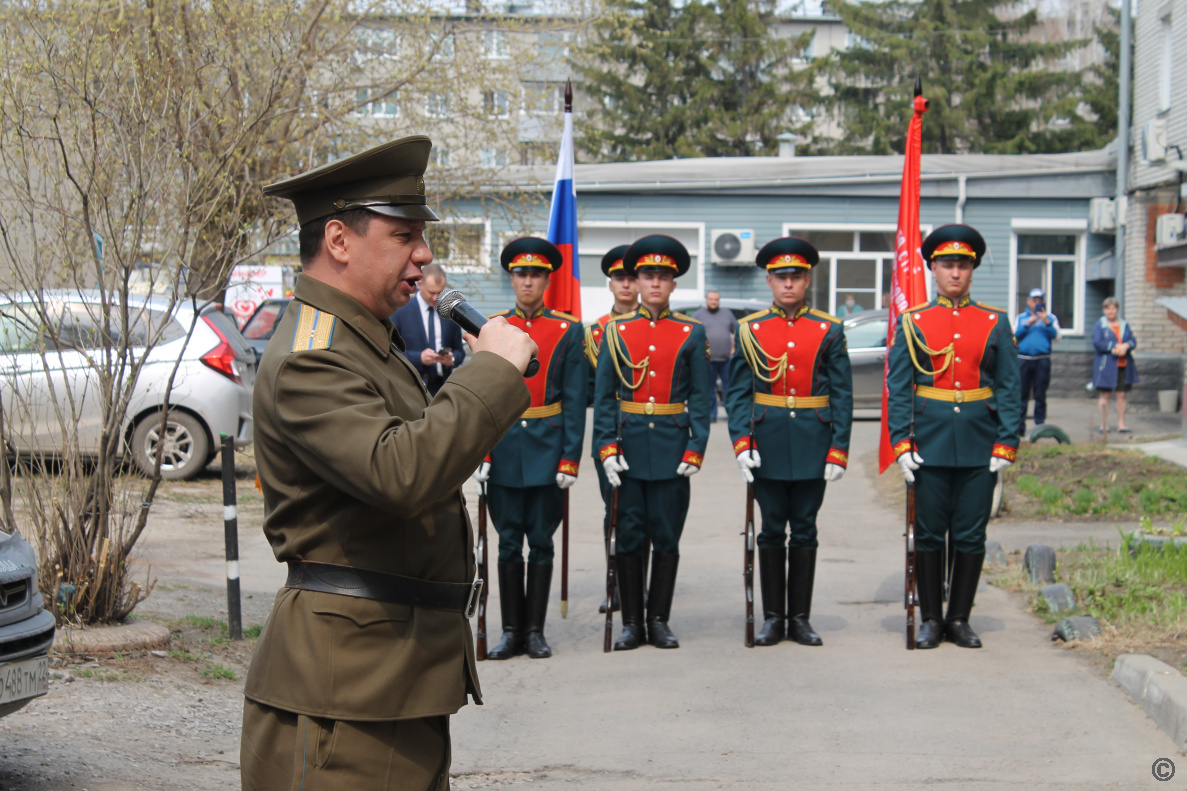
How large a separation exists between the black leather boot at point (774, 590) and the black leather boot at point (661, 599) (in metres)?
0.49

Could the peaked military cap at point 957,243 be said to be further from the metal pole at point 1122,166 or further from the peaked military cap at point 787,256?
the metal pole at point 1122,166

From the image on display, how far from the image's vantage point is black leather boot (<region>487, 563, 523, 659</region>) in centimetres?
647

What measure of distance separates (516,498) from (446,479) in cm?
440

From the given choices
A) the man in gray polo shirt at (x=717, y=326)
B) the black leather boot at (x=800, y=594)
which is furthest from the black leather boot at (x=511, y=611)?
the man in gray polo shirt at (x=717, y=326)

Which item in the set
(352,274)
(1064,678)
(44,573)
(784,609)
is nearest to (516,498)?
(784,609)

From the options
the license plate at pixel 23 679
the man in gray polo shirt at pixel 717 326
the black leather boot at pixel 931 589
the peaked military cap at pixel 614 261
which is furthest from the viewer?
the man in gray polo shirt at pixel 717 326

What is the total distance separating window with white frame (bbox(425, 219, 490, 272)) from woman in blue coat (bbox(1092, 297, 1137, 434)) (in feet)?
28.2

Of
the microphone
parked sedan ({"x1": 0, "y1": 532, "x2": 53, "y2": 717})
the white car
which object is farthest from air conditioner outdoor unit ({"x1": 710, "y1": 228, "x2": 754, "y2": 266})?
the microphone

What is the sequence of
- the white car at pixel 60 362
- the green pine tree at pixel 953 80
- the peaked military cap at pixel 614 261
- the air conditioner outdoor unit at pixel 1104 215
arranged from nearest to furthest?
1. the white car at pixel 60 362
2. the peaked military cap at pixel 614 261
3. the air conditioner outdoor unit at pixel 1104 215
4. the green pine tree at pixel 953 80

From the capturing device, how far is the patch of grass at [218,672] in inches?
225

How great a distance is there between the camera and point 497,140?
16984mm

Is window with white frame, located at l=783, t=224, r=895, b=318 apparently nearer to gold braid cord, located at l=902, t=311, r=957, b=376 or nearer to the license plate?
gold braid cord, located at l=902, t=311, r=957, b=376

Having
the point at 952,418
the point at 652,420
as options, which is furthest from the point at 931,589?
the point at 652,420

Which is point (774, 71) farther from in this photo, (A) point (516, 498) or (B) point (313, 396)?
(B) point (313, 396)
